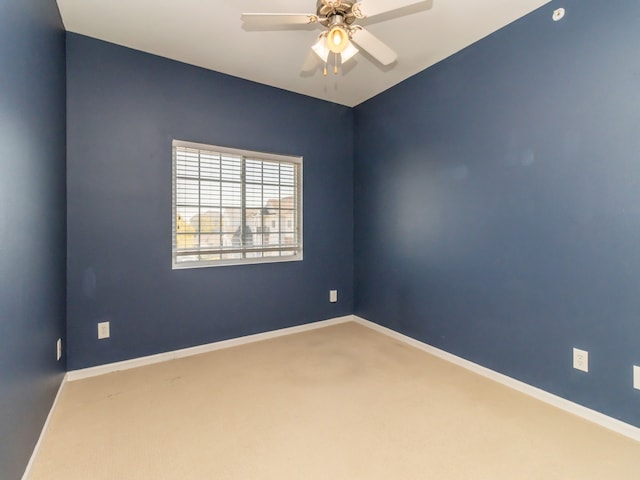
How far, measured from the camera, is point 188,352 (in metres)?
2.90

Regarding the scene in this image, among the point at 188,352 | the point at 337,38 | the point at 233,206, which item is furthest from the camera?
the point at 233,206

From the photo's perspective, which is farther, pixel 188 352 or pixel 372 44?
pixel 188 352

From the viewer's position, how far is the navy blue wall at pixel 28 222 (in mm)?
1254

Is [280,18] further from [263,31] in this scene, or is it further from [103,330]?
[103,330]

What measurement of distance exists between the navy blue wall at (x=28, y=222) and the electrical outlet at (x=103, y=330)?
1.18ft

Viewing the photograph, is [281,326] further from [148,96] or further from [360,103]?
[360,103]

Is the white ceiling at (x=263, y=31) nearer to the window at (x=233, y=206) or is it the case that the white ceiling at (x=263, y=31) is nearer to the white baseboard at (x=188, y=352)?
the window at (x=233, y=206)

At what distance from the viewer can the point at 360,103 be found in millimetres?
3777

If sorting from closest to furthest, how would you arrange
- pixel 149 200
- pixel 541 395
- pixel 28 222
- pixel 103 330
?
pixel 28 222 < pixel 541 395 < pixel 103 330 < pixel 149 200

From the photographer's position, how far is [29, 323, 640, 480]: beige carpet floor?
1.52 m

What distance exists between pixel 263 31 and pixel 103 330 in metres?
2.68

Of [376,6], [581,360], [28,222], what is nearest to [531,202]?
[581,360]

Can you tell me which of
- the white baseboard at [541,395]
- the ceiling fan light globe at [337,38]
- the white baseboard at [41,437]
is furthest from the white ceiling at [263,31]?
the white baseboard at [41,437]

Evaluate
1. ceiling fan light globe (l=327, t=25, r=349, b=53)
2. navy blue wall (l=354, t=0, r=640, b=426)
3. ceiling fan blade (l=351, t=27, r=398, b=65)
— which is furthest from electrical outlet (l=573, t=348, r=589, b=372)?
ceiling fan light globe (l=327, t=25, r=349, b=53)
